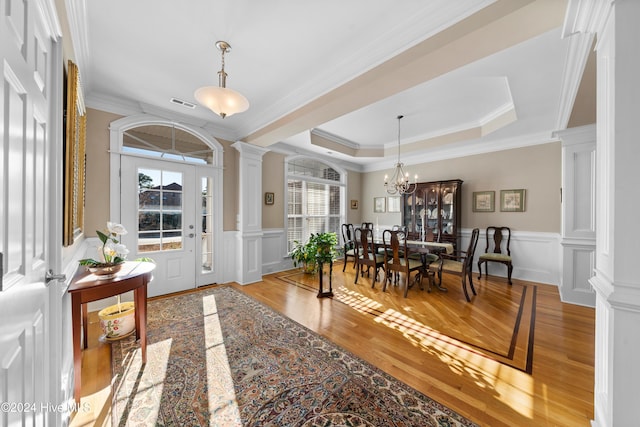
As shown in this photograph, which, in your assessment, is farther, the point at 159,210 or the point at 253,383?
the point at 159,210

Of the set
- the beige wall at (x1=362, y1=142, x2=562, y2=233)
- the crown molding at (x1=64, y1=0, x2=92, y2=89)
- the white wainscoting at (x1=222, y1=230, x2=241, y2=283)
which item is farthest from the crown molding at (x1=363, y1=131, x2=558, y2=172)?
the crown molding at (x1=64, y1=0, x2=92, y2=89)

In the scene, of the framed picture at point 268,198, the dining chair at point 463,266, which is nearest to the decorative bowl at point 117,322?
the framed picture at point 268,198

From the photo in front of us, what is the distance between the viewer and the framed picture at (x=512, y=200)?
4.57m

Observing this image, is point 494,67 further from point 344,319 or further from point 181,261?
point 181,261

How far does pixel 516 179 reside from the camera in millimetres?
4617

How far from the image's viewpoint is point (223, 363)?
2068 mm

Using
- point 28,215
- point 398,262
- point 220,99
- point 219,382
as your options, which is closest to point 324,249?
point 398,262

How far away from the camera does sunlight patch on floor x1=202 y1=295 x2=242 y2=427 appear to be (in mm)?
1563

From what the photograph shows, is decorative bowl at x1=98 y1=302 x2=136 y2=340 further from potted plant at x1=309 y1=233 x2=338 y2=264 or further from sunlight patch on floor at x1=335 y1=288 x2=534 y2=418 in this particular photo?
sunlight patch on floor at x1=335 y1=288 x2=534 y2=418

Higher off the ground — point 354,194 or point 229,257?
point 354,194

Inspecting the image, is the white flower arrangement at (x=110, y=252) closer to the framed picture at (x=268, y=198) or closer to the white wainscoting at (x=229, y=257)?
the white wainscoting at (x=229, y=257)

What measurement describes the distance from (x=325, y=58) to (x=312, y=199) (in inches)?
150

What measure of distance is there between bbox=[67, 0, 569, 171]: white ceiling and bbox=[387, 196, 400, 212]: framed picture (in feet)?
8.59

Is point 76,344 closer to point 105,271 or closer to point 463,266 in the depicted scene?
point 105,271
